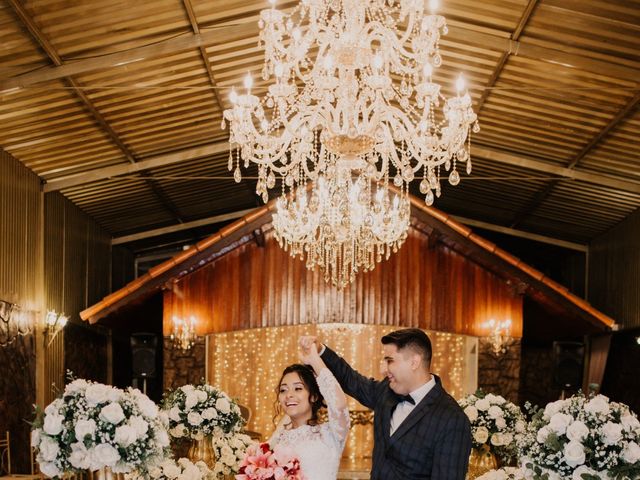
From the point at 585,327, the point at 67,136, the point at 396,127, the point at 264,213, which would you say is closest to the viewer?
the point at 396,127

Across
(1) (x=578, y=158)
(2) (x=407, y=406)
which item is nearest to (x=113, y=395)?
(2) (x=407, y=406)

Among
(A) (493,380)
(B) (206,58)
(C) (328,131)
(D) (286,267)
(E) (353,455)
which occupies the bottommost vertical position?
(E) (353,455)

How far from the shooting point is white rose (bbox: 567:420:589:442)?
424 centimetres

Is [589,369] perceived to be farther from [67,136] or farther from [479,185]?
[67,136]

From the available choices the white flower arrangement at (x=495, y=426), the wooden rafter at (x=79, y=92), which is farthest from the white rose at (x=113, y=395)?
the wooden rafter at (x=79, y=92)

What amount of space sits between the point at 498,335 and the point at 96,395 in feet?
33.4

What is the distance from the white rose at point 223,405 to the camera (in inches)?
288

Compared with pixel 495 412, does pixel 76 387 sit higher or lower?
higher

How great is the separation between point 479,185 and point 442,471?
12.5m

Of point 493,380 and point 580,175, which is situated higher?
point 580,175

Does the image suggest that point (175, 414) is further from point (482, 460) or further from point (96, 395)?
point (96, 395)

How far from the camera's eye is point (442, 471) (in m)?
3.92

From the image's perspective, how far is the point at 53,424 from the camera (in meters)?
4.38

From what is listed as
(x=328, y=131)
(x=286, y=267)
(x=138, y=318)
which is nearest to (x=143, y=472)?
(x=328, y=131)
